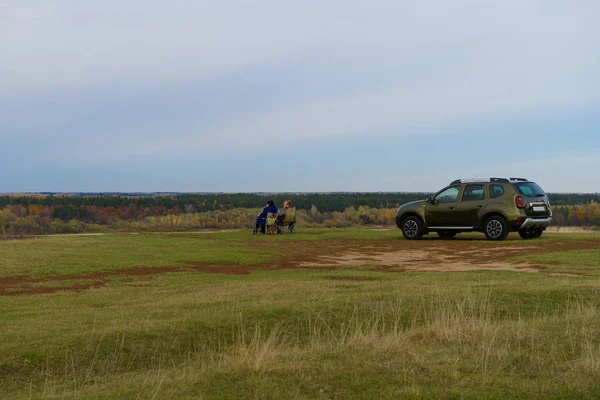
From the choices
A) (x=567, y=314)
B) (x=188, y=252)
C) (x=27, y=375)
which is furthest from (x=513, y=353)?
(x=188, y=252)

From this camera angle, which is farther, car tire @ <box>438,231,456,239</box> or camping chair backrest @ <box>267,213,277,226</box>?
camping chair backrest @ <box>267,213,277,226</box>

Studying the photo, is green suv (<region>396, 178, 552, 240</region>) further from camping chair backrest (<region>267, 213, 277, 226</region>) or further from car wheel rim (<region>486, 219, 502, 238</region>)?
camping chair backrest (<region>267, 213, 277, 226</region>)

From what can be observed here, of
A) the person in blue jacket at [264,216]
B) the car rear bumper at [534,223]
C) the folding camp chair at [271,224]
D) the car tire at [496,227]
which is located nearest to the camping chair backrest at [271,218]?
the folding camp chair at [271,224]

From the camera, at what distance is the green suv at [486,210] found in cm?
2244

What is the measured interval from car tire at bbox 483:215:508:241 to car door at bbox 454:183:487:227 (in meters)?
0.38

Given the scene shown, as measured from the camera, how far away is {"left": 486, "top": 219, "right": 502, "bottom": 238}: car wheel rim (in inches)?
906

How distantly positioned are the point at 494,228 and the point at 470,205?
1.13 meters

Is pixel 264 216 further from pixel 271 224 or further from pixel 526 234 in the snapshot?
pixel 526 234

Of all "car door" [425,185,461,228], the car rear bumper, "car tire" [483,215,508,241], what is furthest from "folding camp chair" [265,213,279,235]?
→ the car rear bumper

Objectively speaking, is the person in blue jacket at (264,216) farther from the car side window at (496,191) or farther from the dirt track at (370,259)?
the car side window at (496,191)

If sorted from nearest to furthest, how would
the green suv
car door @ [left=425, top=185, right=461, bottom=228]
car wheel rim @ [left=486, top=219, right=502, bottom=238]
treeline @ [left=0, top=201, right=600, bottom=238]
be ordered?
the green suv
car wheel rim @ [left=486, top=219, right=502, bottom=238]
car door @ [left=425, top=185, right=461, bottom=228]
treeline @ [left=0, top=201, right=600, bottom=238]

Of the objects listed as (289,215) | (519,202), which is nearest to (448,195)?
(519,202)

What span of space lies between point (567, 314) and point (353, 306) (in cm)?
337

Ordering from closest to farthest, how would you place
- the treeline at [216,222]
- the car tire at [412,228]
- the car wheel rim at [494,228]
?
the car wheel rim at [494,228]
the car tire at [412,228]
the treeline at [216,222]
